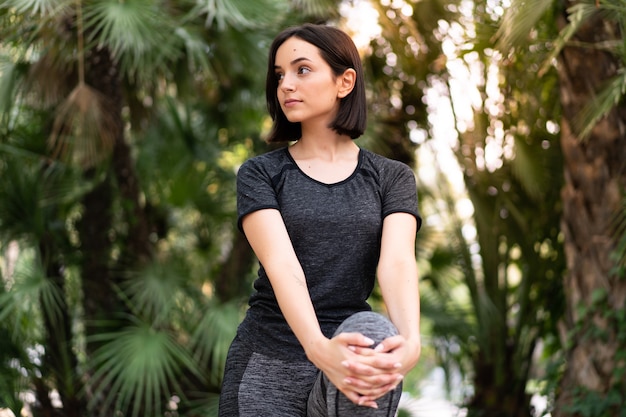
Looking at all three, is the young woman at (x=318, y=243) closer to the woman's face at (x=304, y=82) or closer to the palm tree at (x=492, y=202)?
the woman's face at (x=304, y=82)

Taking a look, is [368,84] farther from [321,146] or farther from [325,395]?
[325,395]

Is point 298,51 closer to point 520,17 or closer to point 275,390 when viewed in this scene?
point 275,390

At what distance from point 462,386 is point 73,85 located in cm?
315

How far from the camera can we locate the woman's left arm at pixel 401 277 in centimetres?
194

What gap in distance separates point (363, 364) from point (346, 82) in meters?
0.83

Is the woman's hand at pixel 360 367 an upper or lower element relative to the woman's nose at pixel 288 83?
lower

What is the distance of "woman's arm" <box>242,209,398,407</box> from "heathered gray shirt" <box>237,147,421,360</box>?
6cm

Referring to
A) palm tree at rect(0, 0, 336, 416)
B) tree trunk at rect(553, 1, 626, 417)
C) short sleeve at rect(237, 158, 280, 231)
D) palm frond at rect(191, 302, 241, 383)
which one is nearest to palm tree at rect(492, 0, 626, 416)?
tree trunk at rect(553, 1, 626, 417)

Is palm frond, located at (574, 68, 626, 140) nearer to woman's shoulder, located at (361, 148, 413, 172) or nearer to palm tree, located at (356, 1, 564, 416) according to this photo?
palm tree, located at (356, 1, 564, 416)

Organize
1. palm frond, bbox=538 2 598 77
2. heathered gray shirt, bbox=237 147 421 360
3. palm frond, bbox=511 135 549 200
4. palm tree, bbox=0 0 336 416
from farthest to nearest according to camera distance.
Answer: palm frond, bbox=511 135 549 200 → palm tree, bbox=0 0 336 416 → palm frond, bbox=538 2 598 77 → heathered gray shirt, bbox=237 147 421 360

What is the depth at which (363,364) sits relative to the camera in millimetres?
1733

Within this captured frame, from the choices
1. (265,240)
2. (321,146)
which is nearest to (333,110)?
(321,146)

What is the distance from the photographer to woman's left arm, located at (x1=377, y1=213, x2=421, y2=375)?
1943 millimetres

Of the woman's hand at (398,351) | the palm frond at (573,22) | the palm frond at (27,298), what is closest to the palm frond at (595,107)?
the palm frond at (573,22)
